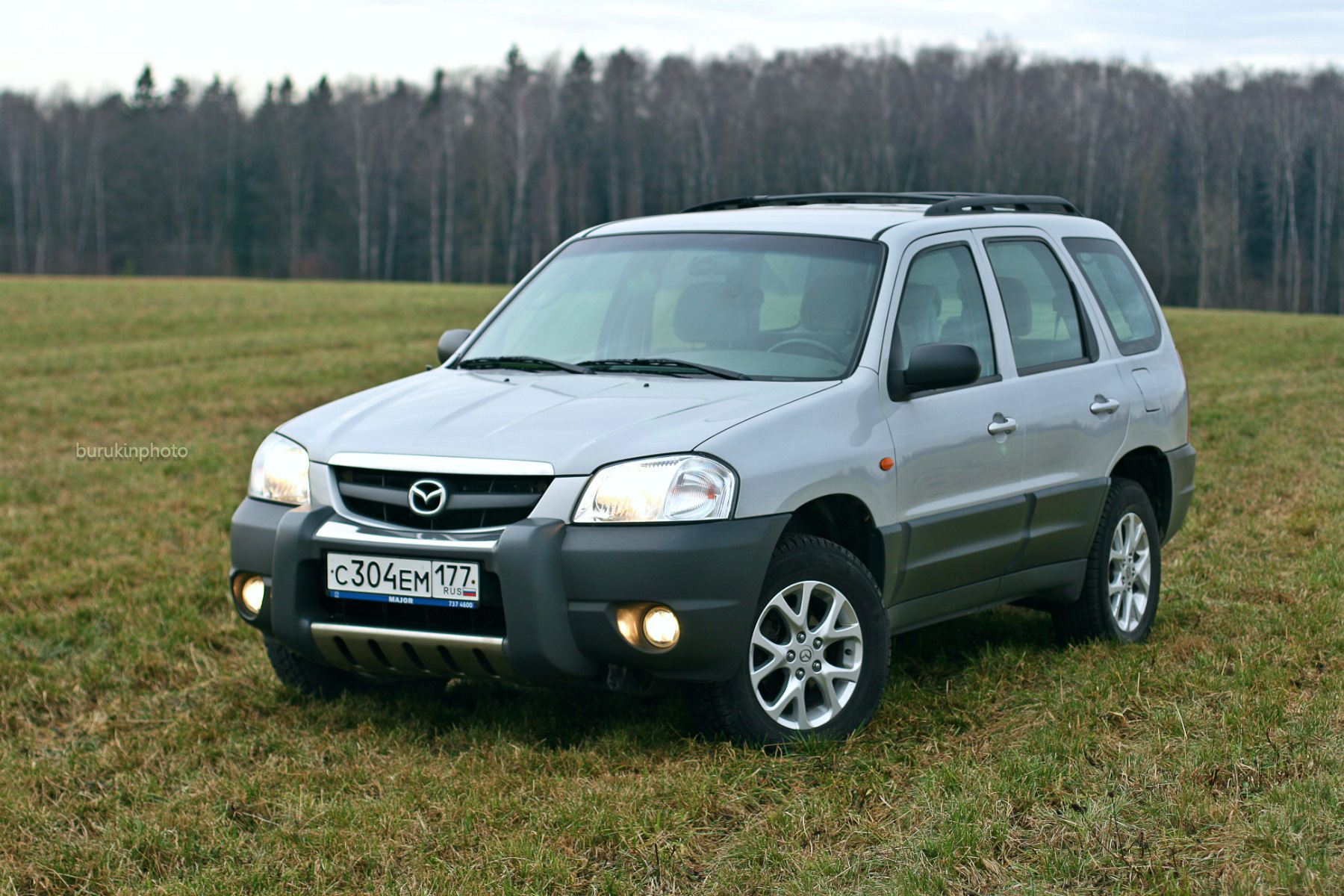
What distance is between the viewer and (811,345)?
502 cm

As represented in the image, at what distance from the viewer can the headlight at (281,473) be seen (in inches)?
187

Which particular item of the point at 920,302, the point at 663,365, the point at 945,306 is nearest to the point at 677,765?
the point at 663,365

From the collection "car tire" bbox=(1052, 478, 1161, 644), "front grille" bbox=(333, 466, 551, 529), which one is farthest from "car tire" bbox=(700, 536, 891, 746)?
"car tire" bbox=(1052, 478, 1161, 644)

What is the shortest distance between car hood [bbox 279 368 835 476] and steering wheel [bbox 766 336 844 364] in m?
0.22

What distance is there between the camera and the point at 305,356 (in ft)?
72.1

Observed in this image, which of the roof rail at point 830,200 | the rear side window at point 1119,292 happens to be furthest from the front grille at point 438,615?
the rear side window at point 1119,292

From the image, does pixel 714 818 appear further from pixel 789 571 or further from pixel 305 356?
pixel 305 356

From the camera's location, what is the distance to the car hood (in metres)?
4.28

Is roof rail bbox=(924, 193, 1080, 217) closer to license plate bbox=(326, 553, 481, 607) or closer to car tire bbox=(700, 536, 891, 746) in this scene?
car tire bbox=(700, 536, 891, 746)

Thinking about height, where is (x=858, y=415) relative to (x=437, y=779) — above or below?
above

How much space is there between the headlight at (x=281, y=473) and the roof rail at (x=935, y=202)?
6.70 feet

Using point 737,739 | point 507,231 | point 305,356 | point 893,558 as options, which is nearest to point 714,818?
point 737,739

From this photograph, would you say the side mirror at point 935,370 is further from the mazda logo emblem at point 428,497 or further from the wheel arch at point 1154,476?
the wheel arch at point 1154,476

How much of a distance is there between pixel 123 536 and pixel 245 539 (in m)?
4.45
